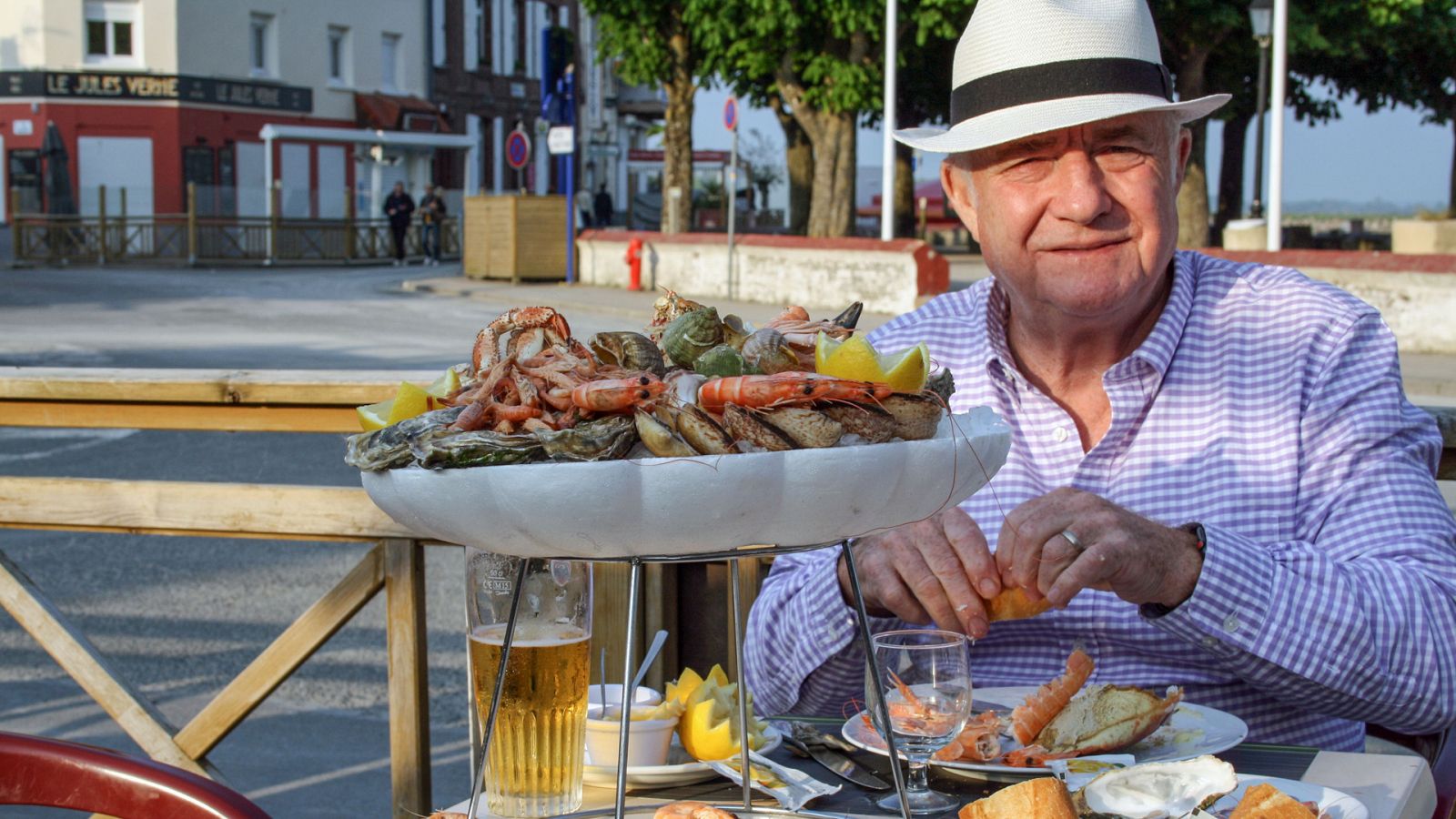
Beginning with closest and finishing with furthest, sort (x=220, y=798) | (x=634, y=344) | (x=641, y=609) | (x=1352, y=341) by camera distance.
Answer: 1. (x=220, y=798)
2. (x=634, y=344)
3. (x=1352, y=341)
4. (x=641, y=609)

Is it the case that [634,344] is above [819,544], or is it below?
above

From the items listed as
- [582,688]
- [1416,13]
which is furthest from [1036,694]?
[1416,13]

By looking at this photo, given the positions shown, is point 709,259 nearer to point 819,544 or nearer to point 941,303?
point 941,303

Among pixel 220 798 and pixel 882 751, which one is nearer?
pixel 220 798

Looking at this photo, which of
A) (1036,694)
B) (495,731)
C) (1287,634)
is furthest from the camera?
(1287,634)

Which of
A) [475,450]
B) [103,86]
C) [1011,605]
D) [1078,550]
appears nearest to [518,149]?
[103,86]

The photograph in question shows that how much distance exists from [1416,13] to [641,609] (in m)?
27.4

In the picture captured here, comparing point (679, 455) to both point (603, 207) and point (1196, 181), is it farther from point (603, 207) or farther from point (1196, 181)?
point (603, 207)

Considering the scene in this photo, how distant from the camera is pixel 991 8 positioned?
8.84ft

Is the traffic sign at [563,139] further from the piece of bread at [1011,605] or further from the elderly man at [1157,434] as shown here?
the piece of bread at [1011,605]

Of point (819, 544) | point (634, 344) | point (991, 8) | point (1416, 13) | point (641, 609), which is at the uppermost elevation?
point (1416, 13)

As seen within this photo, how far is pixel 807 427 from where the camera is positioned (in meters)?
1.35

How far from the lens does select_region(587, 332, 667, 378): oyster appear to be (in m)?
1.52

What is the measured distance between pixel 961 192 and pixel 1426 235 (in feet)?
66.8
